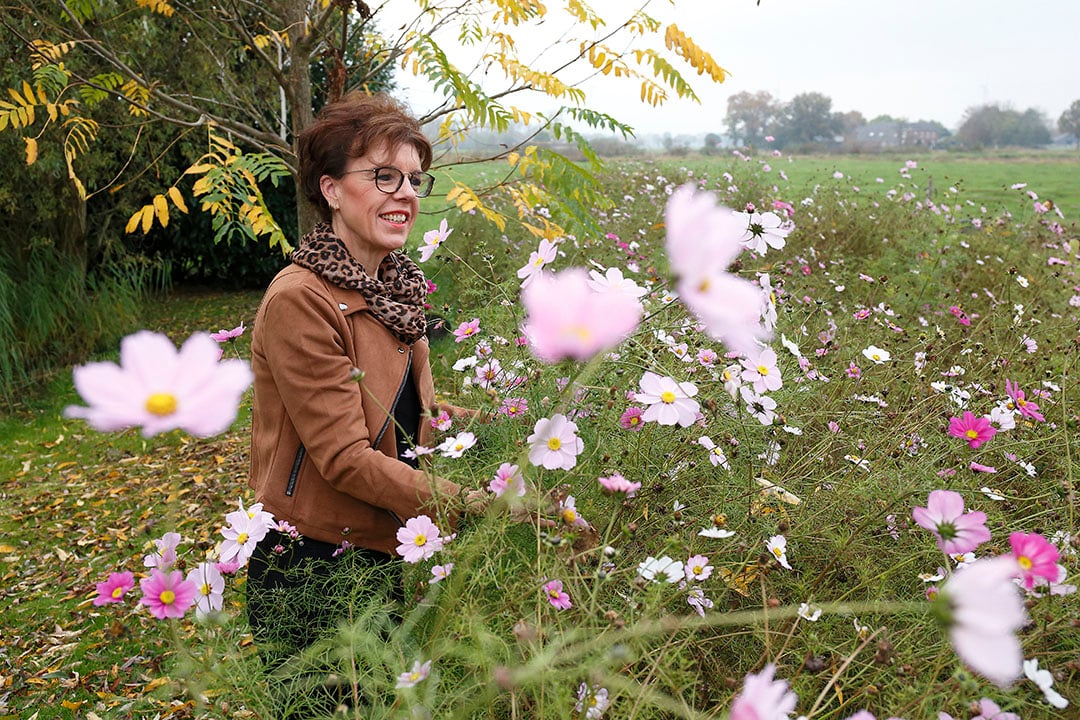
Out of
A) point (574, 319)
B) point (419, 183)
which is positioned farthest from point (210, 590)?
point (419, 183)

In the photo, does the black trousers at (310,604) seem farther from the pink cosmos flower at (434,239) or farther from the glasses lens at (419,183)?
the glasses lens at (419,183)

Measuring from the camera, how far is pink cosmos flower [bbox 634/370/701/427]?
46.6 inches

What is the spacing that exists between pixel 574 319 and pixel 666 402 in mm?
723

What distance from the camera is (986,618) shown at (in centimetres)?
55

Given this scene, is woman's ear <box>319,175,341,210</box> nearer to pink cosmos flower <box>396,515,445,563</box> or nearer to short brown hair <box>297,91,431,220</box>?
short brown hair <box>297,91,431,220</box>

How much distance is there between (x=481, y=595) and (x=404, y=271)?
3.89 ft

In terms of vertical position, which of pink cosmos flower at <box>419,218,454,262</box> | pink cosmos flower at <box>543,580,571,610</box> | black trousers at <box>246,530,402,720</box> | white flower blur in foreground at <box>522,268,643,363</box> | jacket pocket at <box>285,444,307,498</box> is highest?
pink cosmos flower at <box>419,218,454,262</box>

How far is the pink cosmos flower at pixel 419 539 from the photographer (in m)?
1.15

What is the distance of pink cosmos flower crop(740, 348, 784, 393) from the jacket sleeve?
739mm

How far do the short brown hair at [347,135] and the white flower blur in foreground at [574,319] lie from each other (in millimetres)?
1539

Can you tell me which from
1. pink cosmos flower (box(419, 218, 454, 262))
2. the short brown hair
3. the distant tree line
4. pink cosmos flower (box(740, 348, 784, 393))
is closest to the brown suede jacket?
pink cosmos flower (box(419, 218, 454, 262))

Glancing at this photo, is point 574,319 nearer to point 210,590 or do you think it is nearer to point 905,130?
point 210,590

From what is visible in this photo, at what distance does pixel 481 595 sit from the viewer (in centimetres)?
117

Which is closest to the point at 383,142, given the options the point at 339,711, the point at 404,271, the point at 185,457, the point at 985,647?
the point at 404,271
